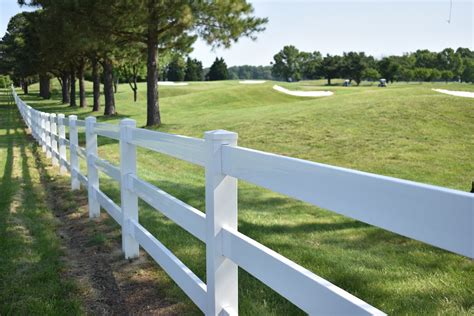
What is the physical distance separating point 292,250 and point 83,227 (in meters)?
2.99

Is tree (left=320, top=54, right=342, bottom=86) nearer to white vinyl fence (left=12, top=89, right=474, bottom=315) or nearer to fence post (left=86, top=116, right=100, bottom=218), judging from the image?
fence post (left=86, top=116, right=100, bottom=218)

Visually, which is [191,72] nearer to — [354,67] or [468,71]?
[354,67]

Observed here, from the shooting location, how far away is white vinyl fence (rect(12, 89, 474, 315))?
1.50m

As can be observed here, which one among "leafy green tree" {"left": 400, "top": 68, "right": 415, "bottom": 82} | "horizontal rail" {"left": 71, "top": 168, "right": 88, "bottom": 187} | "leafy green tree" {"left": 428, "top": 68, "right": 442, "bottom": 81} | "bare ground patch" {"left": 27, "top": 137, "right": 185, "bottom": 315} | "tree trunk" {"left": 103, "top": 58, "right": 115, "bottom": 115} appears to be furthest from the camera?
"leafy green tree" {"left": 428, "top": 68, "right": 442, "bottom": 81}

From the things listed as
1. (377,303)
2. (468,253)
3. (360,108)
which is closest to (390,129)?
(360,108)

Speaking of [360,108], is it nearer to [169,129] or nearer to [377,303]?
[169,129]

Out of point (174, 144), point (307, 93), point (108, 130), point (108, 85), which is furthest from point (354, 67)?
point (174, 144)

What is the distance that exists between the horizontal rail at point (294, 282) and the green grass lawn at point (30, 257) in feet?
6.15

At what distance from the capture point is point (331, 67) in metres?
104

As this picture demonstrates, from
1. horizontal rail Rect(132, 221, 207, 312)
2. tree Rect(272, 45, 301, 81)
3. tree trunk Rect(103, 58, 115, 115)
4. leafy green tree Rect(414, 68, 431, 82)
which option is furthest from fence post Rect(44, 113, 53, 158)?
tree Rect(272, 45, 301, 81)

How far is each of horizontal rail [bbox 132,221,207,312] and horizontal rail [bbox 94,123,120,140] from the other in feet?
4.20

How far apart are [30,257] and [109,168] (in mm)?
1391

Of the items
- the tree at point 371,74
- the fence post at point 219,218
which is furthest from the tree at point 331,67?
the fence post at point 219,218

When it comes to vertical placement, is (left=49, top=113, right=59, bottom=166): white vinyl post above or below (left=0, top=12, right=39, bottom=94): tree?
below
